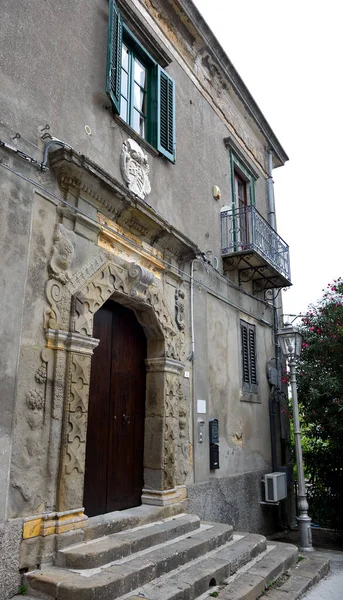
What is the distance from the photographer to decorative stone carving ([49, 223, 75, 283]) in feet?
15.7

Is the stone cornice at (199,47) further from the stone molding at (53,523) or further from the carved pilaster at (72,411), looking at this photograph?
the stone molding at (53,523)

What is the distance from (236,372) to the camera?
8508 millimetres

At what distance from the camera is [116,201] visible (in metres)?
5.69

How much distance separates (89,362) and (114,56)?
150 inches

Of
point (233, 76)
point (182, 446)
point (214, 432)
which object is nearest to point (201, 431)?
point (214, 432)

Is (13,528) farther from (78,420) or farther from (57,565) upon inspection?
(78,420)

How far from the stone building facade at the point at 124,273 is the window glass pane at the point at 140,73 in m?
0.03

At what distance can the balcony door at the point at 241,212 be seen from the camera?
8773mm

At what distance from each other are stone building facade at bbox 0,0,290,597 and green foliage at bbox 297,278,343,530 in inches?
33.2

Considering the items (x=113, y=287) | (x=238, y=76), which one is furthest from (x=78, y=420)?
(x=238, y=76)

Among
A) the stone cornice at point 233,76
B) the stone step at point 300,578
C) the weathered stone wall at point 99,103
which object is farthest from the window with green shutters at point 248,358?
the stone cornice at point 233,76

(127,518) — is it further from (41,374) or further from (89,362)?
(41,374)

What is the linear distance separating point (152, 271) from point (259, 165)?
19.9 feet

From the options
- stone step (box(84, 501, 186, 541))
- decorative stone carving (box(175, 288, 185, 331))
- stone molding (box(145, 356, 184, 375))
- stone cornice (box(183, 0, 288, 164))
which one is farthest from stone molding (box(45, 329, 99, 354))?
stone cornice (box(183, 0, 288, 164))
